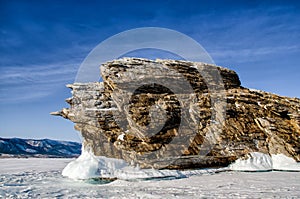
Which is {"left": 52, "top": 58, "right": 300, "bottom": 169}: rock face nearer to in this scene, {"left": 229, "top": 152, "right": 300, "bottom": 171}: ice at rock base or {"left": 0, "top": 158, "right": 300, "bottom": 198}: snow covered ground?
{"left": 229, "top": 152, "right": 300, "bottom": 171}: ice at rock base

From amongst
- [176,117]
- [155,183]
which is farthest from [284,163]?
[155,183]

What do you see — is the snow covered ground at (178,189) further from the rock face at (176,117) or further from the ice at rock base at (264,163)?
the rock face at (176,117)

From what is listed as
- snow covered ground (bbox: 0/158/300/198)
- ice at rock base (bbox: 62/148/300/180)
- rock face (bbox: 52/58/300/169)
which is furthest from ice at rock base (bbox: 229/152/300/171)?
snow covered ground (bbox: 0/158/300/198)

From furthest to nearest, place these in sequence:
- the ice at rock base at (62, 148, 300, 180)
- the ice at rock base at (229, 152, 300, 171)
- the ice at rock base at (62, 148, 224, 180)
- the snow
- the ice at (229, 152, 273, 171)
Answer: the ice at (229, 152, 273, 171)
the ice at rock base at (229, 152, 300, 171)
the ice at rock base at (62, 148, 300, 180)
the ice at rock base at (62, 148, 224, 180)
the snow

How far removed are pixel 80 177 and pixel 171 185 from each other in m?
8.14

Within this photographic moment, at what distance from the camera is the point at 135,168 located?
77.2 feet

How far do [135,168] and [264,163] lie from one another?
11.5 m

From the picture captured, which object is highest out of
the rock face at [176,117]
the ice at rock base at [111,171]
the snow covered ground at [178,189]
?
the rock face at [176,117]

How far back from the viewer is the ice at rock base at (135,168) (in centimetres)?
2219

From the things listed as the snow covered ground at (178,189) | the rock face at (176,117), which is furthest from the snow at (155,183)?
the rock face at (176,117)

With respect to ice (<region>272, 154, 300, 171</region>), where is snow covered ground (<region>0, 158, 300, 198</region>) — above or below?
below

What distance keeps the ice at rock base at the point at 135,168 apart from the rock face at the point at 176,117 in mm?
699

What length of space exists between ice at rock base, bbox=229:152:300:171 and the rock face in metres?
0.51

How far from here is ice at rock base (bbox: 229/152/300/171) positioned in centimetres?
2441
